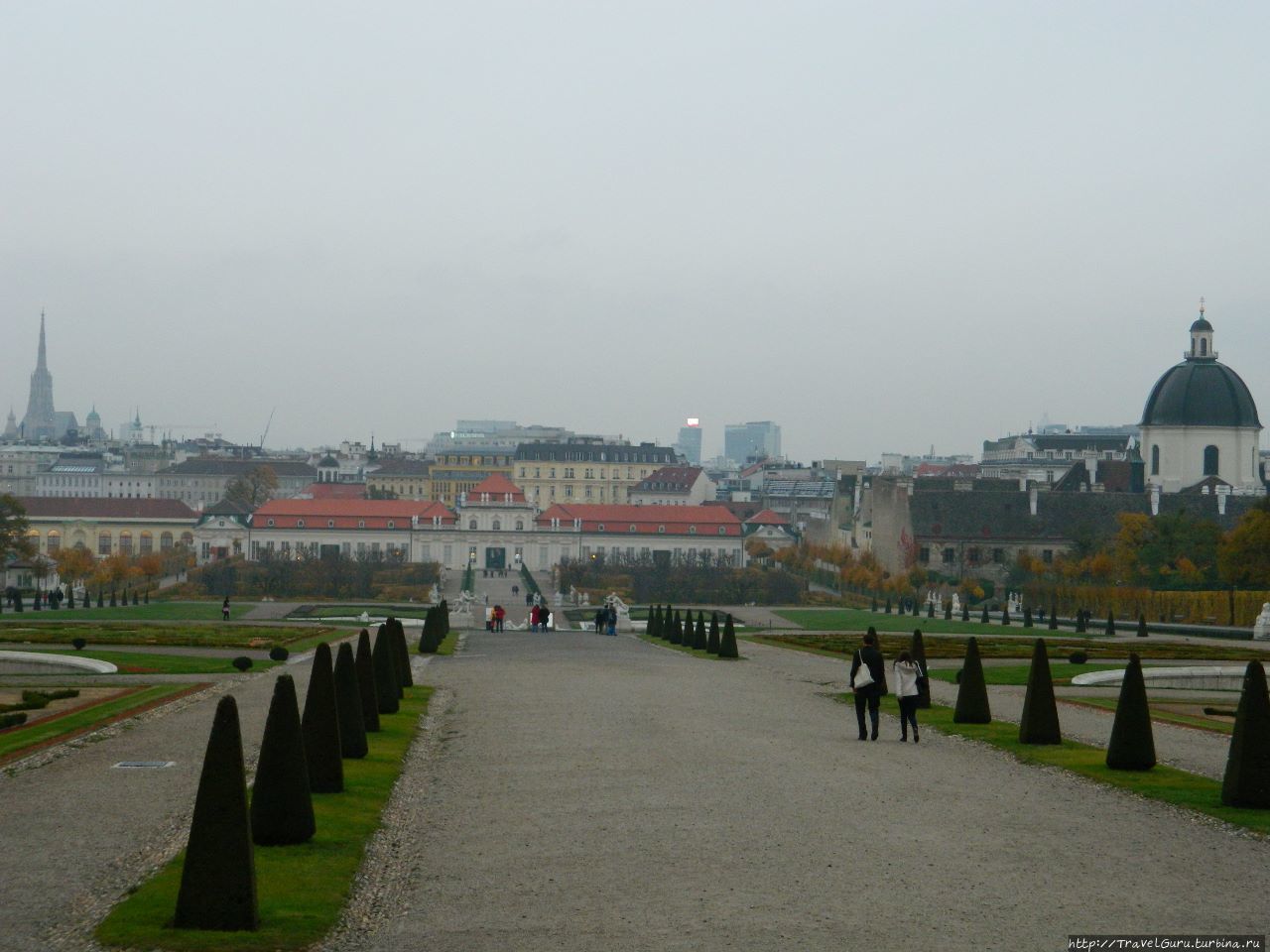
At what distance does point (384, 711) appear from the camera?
25188 millimetres

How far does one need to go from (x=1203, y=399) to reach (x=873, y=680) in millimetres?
86986

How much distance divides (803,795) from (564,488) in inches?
6892

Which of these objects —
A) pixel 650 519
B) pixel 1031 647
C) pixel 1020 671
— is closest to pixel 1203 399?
pixel 650 519

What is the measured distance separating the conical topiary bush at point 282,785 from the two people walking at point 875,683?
905cm

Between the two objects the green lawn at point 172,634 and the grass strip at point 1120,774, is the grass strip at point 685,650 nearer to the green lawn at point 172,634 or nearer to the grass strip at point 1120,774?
the green lawn at point 172,634

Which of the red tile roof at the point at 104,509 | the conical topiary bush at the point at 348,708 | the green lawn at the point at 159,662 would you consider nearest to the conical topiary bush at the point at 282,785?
the conical topiary bush at the point at 348,708

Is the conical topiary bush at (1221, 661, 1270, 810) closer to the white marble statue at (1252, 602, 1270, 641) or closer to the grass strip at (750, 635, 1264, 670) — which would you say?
the grass strip at (750, 635, 1264, 670)

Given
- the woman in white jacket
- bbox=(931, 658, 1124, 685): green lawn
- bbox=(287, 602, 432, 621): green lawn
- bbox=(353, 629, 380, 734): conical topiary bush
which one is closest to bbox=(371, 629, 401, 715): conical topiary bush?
bbox=(353, 629, 380, 734): conical topiary bush

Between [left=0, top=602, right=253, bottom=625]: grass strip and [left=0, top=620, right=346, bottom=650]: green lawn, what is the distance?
13.5ft

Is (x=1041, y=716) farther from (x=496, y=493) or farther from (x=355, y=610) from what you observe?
(x=496, y=493)

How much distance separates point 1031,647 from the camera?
1773 inches

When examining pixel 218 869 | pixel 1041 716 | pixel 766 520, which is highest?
pixel 766 520

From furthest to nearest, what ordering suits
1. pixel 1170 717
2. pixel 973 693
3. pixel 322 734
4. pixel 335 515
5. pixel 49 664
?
pixel 335 515
pixel 49 664
pixel 1170 717
pixel 973 693
pixel 322 734

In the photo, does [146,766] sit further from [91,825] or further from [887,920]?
[887,920]
